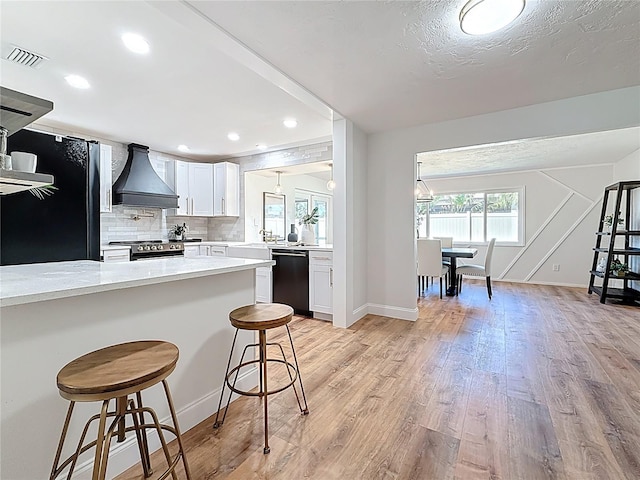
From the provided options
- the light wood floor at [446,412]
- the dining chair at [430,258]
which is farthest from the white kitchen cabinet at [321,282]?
the dining chair at [430,258]

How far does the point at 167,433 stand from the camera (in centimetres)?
158

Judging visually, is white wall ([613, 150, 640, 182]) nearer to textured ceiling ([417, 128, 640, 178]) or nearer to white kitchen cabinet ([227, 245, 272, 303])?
textured ceiling ([417, 128, 640, 178])

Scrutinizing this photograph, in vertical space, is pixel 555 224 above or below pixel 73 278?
above

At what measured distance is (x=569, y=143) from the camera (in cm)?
425

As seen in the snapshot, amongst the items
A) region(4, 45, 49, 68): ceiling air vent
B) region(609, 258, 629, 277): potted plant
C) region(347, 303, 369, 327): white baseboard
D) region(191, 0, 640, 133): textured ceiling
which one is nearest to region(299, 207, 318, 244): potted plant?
region(347, 303, 369, 327): white baseboard

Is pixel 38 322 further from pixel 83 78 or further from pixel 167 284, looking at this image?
pixel 83 78

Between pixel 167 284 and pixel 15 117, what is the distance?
105cm

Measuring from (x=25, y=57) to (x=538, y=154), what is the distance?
20.7ft

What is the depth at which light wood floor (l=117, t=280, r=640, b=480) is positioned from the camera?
1.42m

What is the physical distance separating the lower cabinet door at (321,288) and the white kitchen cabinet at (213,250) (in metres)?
1.67

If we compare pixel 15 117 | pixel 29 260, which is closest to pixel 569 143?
pixel 15 117

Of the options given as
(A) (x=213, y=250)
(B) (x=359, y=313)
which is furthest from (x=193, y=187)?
(B) (x=359, y=313)

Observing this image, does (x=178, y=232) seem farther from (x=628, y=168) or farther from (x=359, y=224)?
(x=628, y=168)

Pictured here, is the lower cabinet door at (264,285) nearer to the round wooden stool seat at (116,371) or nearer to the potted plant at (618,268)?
the round wooden stool seat at (116,371)
